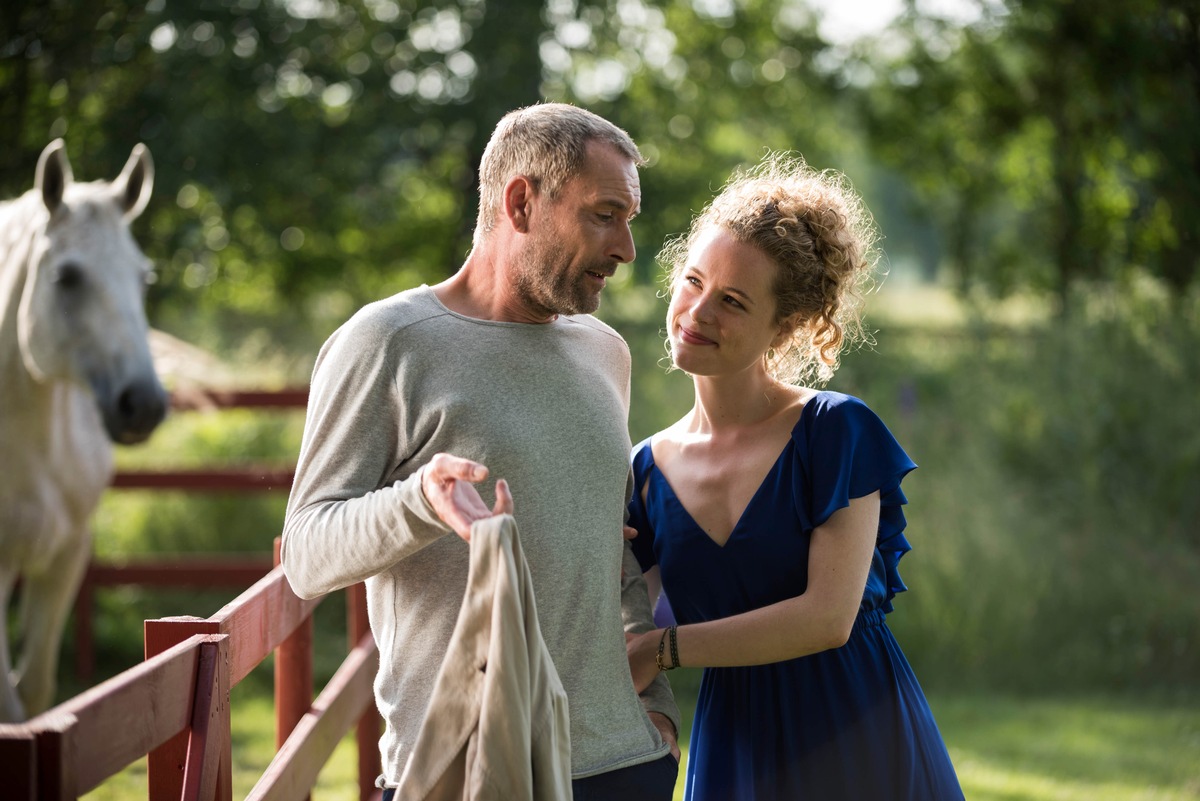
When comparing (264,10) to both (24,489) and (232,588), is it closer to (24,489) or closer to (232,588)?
(232,588)

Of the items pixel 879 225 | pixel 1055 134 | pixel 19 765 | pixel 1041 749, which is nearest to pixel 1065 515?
pixel 1041 749

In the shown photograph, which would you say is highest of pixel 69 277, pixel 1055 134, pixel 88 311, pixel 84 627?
pixel 1055 134

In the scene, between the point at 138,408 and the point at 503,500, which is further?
the point at 138,408

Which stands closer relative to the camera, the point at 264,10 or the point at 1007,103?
the point at 264,10

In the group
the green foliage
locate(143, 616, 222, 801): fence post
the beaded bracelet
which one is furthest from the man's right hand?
the green foliage

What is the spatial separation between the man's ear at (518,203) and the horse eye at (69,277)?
2.76m

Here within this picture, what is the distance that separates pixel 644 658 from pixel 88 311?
9.56ft

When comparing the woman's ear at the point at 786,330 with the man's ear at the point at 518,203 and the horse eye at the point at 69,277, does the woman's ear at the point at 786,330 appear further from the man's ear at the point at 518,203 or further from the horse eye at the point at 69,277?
the horse eye at the point at 69,277

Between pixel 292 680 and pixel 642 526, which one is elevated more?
pixel 642 526

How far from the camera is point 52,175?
4398 millimetres

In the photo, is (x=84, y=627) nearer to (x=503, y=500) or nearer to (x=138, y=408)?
(x=138, y=408)

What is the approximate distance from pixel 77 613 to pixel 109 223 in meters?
3.50

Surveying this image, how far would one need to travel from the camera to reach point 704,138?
11.6m

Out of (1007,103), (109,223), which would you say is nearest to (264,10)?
(109,223)
